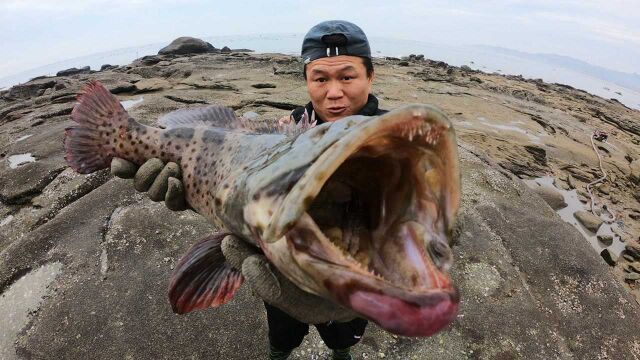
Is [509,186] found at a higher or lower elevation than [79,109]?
lower

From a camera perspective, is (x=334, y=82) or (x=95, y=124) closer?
(x=334, y=82)

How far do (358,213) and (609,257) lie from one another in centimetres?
528

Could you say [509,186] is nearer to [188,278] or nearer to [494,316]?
[494,316]

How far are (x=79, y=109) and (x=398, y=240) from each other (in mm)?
2333

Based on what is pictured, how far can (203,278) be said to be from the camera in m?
2.11

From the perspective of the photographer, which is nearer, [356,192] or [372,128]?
[372,128]

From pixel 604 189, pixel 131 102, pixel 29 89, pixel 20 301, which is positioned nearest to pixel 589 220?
pixel 604 189

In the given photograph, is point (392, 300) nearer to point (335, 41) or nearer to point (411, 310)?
point (411, 310)

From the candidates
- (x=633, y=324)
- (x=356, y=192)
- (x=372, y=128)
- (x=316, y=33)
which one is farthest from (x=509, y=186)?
(x=372, y=128)

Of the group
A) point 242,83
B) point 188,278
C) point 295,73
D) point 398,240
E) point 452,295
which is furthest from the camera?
point 295,73

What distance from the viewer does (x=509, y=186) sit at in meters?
5.25

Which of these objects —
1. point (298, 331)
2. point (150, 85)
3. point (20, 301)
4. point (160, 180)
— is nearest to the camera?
point (160, 180)

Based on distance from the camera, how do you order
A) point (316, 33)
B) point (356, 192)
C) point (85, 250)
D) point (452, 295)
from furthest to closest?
1. point (85, 250)
2. point (316, 33)
3. point (356, 192)
4. point (452, 295)

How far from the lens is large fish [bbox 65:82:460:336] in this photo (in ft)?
3.74
